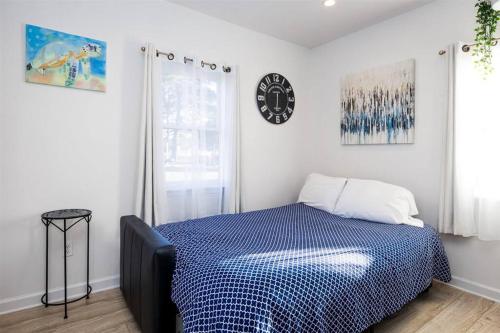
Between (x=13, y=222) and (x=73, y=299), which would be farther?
(x=73, y=299)

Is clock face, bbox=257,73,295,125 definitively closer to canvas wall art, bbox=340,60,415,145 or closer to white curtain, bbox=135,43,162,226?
canvas wall art, bbox=340,60,415,145

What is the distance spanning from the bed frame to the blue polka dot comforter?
2.9 inches

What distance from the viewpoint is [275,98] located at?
338 cm

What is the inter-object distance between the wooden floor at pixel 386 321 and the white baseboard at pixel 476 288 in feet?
0.21

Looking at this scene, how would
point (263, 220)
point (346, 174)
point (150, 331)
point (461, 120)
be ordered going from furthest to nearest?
point (346, 174)
point (263, 220)
point (461, 120)
point (150, 331)

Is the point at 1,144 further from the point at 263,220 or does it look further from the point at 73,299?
the point at 263,220

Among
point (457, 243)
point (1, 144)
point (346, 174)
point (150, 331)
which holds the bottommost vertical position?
point (150, 331)

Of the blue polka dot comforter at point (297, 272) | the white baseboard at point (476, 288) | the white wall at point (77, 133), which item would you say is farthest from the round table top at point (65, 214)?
the white baseboard at point (476, 288)

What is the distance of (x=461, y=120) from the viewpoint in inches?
89.2

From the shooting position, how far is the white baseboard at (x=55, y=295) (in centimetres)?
196

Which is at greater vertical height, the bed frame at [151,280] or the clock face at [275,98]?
the clock face at [275,98]

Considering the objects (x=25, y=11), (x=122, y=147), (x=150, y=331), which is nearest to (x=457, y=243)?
(x=150, y=331)

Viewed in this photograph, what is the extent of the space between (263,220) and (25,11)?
2366mm

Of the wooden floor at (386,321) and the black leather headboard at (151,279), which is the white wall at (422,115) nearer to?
the wooden floor at (386,321)
